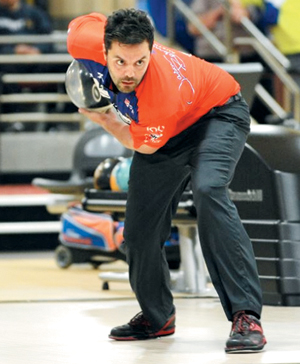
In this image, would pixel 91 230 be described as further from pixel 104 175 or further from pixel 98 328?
pixel 98 328

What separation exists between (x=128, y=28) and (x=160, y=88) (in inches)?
10.3

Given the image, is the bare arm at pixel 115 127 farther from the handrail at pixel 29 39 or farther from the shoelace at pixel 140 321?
the handrail at pixel 29 39

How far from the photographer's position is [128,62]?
4023 millimetres

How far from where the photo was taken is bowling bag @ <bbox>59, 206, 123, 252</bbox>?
7270 mm

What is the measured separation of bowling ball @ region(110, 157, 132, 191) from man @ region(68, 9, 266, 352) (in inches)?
82.3

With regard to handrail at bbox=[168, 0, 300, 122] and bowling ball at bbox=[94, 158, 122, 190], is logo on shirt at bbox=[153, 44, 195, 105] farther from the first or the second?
handrail at bbox=[168, 0, 300, 122]

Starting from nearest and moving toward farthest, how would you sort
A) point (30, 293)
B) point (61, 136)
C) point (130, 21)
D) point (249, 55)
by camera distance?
point (130, 21) < point (30, 293) < point (249, 55) < point (61, 136)

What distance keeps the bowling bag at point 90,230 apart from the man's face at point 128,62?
3.12 m

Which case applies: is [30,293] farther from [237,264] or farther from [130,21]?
[130,21]

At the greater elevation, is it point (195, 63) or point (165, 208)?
point (195, 63)

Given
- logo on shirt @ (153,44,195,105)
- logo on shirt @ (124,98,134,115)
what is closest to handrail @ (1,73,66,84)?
logo on shirt @ (153,44,195,105)

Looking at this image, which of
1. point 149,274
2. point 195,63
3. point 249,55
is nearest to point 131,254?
point 149,274

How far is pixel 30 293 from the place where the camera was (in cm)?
643

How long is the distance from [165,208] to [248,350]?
2.25ft
